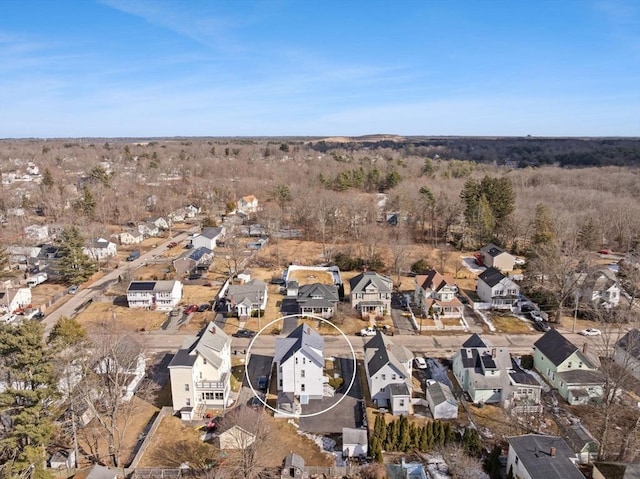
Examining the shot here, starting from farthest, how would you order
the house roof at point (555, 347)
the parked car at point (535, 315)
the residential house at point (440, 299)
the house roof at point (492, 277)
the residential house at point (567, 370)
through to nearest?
the house roof at point (492, 277) < the residential house at point (440, 299) < the parked car at point (535, 315) < the house roof at point (555, 347) < the residential house at point (567, 370)

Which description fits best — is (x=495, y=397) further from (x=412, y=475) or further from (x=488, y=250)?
(x=488, y=250)

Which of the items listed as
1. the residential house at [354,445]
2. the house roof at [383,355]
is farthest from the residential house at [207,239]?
the residential house at [354,445]

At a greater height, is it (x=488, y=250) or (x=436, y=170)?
(x=436, y=170)

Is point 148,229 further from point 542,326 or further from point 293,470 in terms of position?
point 542,326

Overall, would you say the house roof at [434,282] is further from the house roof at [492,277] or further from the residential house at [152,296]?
the residential house at [152,296]

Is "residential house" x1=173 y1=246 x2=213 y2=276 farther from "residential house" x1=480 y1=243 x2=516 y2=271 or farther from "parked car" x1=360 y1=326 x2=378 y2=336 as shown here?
"residential house" x1=480 y1=243 x2=516 y2=271

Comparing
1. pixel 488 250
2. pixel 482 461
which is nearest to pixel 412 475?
pixel 482 461

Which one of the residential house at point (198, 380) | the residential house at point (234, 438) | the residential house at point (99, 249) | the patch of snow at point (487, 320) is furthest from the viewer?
the residential house at point (99, 249)

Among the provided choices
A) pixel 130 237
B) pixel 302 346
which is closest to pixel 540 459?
pixel 302 346
